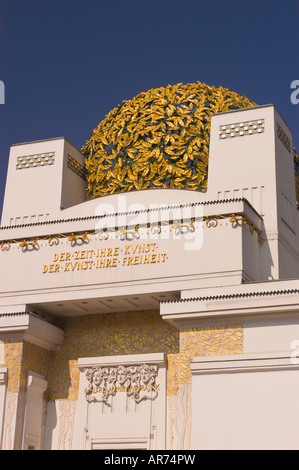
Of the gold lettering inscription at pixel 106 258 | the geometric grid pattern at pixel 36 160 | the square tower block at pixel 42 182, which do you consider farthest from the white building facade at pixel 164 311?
the geometric grid pattern at pixel 36 160

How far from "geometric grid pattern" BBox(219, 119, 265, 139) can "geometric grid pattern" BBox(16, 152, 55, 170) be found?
2.99 m

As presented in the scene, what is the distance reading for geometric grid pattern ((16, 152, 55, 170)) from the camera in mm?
12555

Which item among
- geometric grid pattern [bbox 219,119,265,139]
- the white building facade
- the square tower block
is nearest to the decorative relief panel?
the white building facade

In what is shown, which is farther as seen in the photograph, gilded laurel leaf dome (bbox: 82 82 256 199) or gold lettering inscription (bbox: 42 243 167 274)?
gilded laurel leaf dome (bbox: 82 82 256 199)

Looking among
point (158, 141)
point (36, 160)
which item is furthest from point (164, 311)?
point (36, 160)

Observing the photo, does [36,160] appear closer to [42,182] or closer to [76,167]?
[42,182]

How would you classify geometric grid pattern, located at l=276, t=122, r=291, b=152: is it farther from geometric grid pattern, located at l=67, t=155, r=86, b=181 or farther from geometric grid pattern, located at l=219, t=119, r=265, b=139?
geometric grid pattern, located at l=67, t=155, r=86, b=181

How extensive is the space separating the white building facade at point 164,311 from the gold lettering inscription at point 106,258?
0.05ft

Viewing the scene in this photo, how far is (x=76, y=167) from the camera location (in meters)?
12.9

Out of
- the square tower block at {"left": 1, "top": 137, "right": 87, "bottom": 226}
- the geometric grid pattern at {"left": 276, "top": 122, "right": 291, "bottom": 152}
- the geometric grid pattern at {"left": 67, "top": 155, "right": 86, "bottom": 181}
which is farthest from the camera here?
the geometric grid pattern at {"left": 67, "top": 155, "right": 86, "bottom": 181}

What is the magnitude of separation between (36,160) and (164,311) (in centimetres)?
419

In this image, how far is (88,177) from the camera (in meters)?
12.9

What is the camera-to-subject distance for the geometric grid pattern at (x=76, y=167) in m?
12.7
